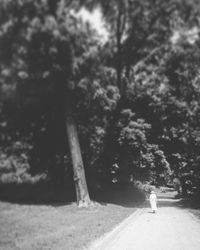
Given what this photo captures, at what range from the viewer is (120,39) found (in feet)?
80.1

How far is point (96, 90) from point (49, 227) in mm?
10891

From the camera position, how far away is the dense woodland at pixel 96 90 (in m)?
19.5

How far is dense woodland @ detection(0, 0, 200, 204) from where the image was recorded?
19.5m

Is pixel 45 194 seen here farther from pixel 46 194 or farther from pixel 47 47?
pixel 47 47

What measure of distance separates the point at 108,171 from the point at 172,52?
36.6 ft

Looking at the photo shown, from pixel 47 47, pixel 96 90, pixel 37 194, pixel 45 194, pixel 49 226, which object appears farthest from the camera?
pixel 45 194

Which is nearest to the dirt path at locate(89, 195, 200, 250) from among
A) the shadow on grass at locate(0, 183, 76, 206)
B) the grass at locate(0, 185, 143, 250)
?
the grass at locate(0, 185, 143, 250)

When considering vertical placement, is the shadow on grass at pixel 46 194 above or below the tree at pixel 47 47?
below

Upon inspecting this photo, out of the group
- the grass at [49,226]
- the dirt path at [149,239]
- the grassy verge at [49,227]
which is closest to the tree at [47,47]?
the grass at [49,226]

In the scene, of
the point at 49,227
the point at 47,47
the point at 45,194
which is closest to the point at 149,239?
the point at 49,227

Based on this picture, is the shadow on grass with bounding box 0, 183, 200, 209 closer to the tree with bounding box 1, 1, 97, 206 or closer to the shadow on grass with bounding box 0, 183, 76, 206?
the shadow on grass with bounding box 0, 183, 76, 206

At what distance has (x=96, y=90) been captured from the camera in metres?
22.2

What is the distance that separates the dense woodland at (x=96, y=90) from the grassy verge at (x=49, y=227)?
4.03 m

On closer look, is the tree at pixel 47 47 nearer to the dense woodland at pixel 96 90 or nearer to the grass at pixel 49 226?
the dense woodland at pixel 96 90
